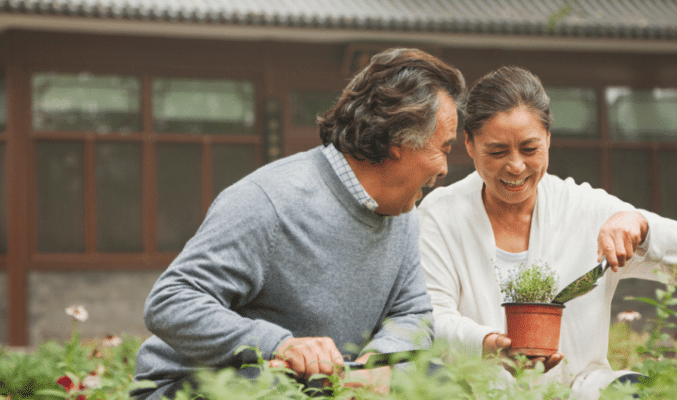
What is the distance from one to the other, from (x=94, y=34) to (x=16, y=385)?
5.10 metres

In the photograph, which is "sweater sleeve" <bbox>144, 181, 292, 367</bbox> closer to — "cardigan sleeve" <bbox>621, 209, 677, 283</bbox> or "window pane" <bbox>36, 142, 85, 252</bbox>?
"cardigan sleeve" <bbox>621, 209, 677, 283</bbox>

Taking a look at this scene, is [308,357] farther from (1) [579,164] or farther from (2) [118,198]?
(1) [579,164]

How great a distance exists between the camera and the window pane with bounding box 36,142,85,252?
7.22 m

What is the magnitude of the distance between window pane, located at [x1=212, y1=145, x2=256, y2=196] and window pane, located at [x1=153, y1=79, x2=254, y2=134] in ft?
0.68

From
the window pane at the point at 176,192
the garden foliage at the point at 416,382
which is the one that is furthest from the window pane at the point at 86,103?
the garden foliage at the point at 416,382

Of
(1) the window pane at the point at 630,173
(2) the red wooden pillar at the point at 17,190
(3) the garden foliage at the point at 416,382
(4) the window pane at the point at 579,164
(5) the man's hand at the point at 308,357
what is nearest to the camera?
(3) the garden foliage at the point at 416,382

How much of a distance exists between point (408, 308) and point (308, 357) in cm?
61

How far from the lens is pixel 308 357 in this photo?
1.60 metres

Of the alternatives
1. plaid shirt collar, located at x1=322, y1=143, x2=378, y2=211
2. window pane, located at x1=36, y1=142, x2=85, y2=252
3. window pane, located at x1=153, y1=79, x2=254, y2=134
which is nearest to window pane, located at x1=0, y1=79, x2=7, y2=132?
window pane, located at x1=36, y1=142, x2=85, y2=252

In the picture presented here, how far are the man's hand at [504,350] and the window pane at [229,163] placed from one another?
19.0ft

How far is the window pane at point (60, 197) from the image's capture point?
7.22m

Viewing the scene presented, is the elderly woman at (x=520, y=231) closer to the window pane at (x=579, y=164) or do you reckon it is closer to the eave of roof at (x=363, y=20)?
the eave of roof at (x=363, y=20)

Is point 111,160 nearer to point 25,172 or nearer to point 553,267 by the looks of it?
point 25,172

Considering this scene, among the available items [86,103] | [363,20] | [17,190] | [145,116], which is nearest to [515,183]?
[363,20]
